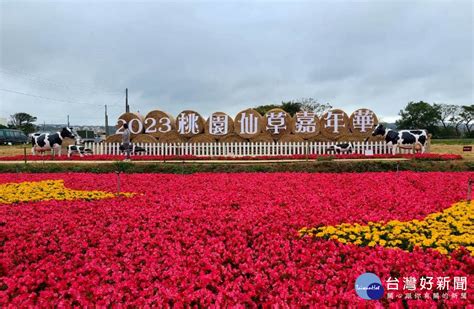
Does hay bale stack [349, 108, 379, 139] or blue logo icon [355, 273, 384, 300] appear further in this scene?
hay bale stack [349, 108, 379, 139]

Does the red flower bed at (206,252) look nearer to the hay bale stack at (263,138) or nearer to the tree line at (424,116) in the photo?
the hay bale stack at (263,138)

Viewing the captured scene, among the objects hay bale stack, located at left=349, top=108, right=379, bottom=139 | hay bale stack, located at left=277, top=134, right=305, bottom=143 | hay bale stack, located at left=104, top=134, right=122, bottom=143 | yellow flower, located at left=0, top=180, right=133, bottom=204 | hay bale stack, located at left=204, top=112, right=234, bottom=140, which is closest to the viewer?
yellow flower, located at left=0, top=180, right=133, bottom=204

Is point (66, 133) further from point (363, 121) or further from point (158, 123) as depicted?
point (363, 121)

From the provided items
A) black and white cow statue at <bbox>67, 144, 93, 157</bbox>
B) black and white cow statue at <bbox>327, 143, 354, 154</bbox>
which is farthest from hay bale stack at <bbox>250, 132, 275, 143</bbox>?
black and white cow statue at <bbox>67, 144, 93, 157</bbox>

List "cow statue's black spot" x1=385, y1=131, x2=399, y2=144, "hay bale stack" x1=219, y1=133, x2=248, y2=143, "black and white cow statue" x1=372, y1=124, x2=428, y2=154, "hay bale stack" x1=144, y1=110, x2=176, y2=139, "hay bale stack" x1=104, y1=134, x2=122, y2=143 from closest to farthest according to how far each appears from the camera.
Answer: "black and white cow statue" x1=372, y1=124, x2=428, y2=154
"cow statue's black spot" x1=385, y1=131, x2=399, y2=144
"hay bale stack" x1=219, y1=133, x2=248, y2=143
"hay bale stack" x1=144, y1=110, x2=176, y2=139
"hay bale stack" x1=104, y1=134, x2=122, y2=143

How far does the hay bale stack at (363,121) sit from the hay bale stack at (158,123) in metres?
7.68

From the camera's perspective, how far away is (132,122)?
49.5 ft

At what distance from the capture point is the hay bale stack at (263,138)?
46.3ft

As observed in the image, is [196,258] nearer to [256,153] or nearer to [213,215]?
[213,215]

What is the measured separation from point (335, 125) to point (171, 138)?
22.9ft

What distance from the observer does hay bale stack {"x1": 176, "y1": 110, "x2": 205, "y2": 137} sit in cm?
1455


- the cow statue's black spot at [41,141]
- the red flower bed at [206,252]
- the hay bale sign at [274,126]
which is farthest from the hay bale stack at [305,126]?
the cow statue's black spot at [41,141]

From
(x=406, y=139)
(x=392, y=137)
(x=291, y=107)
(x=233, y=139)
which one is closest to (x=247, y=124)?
(x=233, y=139)

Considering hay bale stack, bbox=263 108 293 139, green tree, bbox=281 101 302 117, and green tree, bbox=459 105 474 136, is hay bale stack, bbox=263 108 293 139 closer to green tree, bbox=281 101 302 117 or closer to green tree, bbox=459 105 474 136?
green tree, bbox=281 101 302 117
